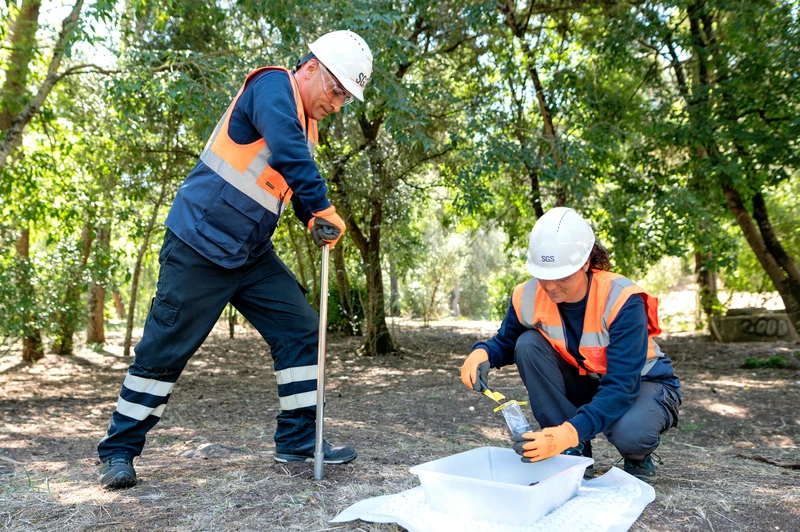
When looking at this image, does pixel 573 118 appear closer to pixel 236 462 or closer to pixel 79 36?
pixel 79 36

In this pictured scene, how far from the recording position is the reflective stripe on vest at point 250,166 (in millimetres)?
2744

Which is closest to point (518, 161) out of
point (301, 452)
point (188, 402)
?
point (188, 402)

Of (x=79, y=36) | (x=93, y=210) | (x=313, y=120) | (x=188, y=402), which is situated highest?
(x=79, y=36)

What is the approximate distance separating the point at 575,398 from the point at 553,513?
73 cm

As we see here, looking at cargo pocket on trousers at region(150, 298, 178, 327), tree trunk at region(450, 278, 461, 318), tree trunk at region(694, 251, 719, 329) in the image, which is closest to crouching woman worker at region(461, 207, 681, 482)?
cargo pocket on trousers at region(150, 298, 178, 327)

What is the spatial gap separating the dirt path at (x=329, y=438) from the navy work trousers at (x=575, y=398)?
0.25 m

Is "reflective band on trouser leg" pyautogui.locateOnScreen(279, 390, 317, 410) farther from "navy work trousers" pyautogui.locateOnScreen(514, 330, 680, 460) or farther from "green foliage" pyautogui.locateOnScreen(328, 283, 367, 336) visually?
"green foliage" pyautogui.locateOnScreen(328, 283, 367, 336)

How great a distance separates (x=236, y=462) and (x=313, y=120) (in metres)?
1.68

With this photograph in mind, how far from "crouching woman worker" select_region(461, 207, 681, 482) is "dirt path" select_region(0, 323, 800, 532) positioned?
0.34m

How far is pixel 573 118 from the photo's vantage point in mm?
8375

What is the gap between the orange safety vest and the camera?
2617mm

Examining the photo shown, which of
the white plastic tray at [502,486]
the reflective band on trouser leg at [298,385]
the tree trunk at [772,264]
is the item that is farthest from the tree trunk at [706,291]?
A: the reflective band on trouser leg at [298,385]

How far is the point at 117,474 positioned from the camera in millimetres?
2713

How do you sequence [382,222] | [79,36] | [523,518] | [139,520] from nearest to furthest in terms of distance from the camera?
1. [523,518]
2. [139,520]
3. [79,36]
4. [382,222]
